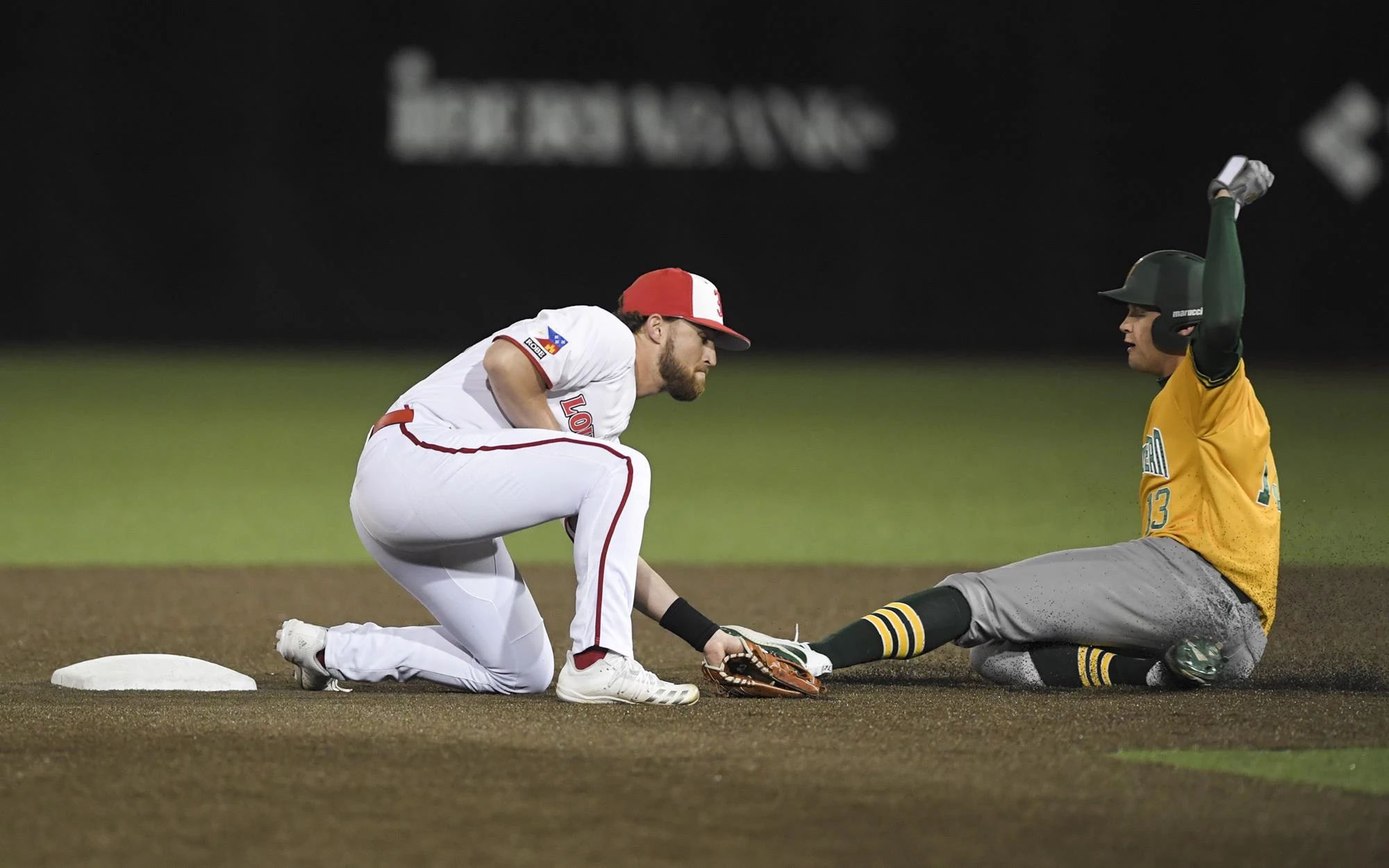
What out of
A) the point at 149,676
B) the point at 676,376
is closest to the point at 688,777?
the point at 676,376

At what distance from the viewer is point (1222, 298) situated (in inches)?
176

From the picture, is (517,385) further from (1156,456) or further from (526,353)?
(1156,456)

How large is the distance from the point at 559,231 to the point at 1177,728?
14.3m

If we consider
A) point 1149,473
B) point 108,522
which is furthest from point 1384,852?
point 108,522

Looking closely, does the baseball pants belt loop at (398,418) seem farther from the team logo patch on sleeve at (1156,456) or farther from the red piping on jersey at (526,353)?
the team logo patch on sleeve at (1156,456)

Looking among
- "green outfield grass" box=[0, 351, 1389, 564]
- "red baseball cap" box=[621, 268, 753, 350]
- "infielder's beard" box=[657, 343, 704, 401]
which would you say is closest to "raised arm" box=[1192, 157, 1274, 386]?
"red baseball cap" box=[621, 268, 753, 350]

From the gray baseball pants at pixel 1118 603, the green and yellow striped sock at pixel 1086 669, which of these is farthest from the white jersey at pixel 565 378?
the green and yellow striped sock at pixel 1086 669

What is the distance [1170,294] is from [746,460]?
284 inches

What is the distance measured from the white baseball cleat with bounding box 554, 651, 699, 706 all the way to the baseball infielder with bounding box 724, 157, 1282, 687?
461 mm

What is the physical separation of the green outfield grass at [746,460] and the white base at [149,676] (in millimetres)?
3203

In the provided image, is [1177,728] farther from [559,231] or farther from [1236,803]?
[559,231]

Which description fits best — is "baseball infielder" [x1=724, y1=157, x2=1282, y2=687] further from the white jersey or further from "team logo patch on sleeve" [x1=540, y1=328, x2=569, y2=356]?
"team logo patch on sleeve" [x1=540, y1=328, x2=569, y2=356]

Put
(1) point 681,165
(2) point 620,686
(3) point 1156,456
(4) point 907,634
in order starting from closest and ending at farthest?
(2) point 620,686 → (4) point 907,634 → (3) point 1156,456 → (1) point 681,165

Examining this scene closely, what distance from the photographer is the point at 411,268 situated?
17734 mm
